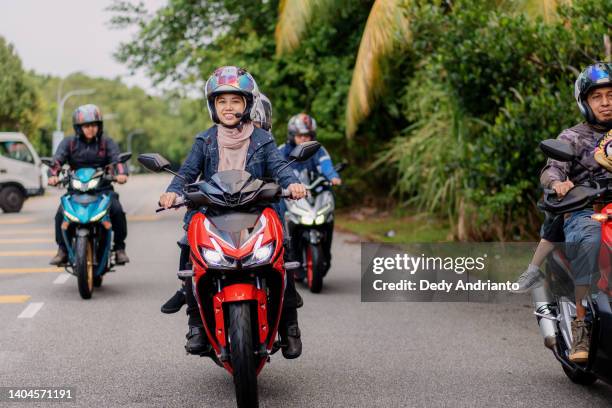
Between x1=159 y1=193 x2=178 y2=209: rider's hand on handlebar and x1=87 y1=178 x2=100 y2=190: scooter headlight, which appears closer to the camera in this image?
x1=159 y1=193 x2=178 y2=209: rider's hand on handlebar

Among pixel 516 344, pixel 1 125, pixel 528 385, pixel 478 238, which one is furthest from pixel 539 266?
pixel 1 125

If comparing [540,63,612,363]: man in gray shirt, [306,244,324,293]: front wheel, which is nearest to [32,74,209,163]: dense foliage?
[306,244,324,293]: front wheel

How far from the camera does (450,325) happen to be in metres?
7.98

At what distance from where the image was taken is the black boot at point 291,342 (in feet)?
18.0

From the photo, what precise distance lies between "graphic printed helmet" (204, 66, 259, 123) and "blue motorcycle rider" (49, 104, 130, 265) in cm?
419

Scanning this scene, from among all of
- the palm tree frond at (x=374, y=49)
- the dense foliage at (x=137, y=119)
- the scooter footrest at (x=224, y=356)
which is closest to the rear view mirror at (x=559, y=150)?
the scooter footrest at (x=224, y=356)

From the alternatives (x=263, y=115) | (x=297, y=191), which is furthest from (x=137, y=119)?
(x=297, y=191)

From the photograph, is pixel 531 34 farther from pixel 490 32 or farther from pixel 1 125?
pixel 1 125

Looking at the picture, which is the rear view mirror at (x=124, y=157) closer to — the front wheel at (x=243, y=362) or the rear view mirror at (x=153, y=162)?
the rear view mirror at (x=153, y=162)

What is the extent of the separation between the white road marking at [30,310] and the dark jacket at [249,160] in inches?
132

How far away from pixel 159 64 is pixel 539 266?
725 inches

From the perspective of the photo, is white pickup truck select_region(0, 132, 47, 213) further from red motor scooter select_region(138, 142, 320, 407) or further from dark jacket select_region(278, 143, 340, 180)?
red motor scooter select_region(138, 142, 320, 407)

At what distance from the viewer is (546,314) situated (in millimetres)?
5754

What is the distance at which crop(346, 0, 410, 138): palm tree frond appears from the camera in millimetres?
14562
